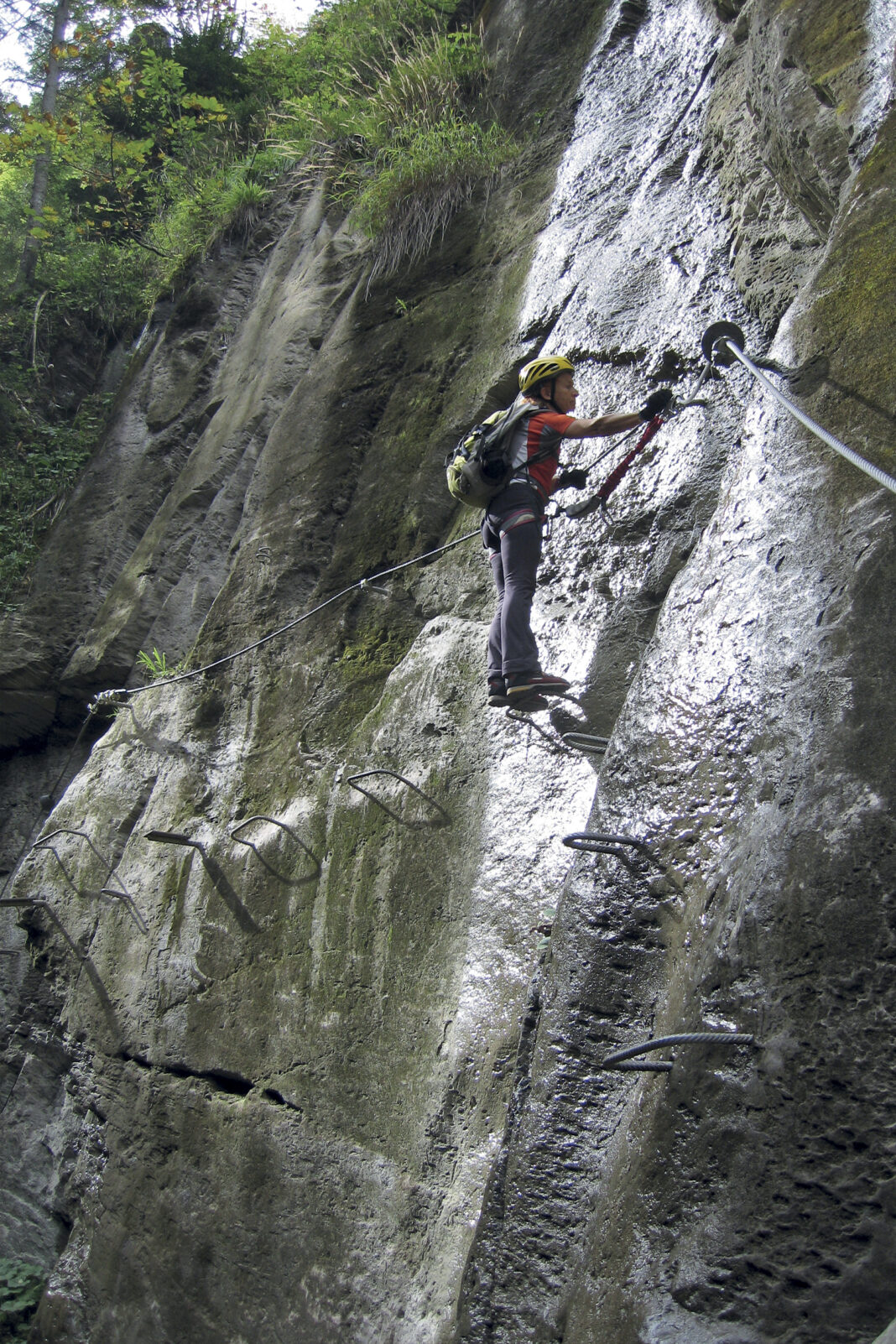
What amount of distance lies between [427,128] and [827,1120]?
8.16 m

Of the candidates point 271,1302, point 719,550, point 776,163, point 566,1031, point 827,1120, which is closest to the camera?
point 827,1120

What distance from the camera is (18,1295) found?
620 centimetres

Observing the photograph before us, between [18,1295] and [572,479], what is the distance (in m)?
5.86

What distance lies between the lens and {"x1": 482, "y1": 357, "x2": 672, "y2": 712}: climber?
14.3ft

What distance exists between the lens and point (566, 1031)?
3338 millimetres

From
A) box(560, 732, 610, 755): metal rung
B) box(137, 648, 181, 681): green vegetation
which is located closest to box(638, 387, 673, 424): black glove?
box(560, 732, 610, 755): metal rung

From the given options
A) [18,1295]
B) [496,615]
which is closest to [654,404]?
[496,615]

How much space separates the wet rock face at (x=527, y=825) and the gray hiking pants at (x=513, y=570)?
0.32m

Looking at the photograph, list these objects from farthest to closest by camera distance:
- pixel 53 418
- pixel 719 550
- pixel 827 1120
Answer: pixel 53 418 < pixel 719 550 < pixel 827 1120

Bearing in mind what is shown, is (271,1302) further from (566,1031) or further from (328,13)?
(328,13)

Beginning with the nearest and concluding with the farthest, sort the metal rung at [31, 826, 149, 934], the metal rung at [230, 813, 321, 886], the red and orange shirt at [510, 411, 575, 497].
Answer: the red and orange shirt at [510, 411, 575, 497] → the metal rung at [230, 813, 321, 886] → the metal rung at [31, 826, 149, 934]

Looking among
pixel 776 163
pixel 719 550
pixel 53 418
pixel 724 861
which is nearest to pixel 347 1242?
pixel 724 861

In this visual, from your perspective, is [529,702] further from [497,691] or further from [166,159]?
[166,159]

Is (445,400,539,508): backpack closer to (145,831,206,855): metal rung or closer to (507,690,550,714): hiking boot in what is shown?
(507,690,550,714): hiking boot
